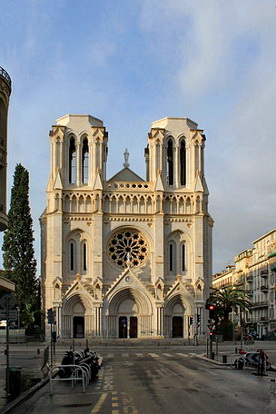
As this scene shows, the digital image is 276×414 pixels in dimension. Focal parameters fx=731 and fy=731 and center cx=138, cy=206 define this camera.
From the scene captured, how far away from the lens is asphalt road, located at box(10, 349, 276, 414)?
16.9 m

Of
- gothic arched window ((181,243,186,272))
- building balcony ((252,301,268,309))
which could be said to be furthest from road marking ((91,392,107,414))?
building balcony ((252,301,268,309))

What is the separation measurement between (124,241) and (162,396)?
58.3 m

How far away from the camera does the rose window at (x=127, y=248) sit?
77562 millimetres

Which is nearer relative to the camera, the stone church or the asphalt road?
the asphalt road

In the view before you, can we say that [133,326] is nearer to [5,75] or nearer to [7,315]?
[5,75]

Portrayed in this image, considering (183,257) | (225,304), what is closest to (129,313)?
(183,257)

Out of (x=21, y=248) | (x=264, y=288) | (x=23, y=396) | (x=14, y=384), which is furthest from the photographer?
(x=264, y=288)

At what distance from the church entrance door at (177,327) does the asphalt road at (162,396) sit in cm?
4841

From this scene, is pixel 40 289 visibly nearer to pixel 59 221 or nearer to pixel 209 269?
pixel 59 221

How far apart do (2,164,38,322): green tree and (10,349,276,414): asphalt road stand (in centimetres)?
4914

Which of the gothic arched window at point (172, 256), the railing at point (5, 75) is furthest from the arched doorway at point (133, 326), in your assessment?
the railing at point (5, 75)

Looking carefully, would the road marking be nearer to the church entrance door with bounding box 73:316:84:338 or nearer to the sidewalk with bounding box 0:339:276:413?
the sidewalk with bounding box 0:339:276:413

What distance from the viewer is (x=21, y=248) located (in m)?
77.7

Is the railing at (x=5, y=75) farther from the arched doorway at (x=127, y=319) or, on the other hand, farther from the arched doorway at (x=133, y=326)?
the arched doorway at (x=133, y=326)
